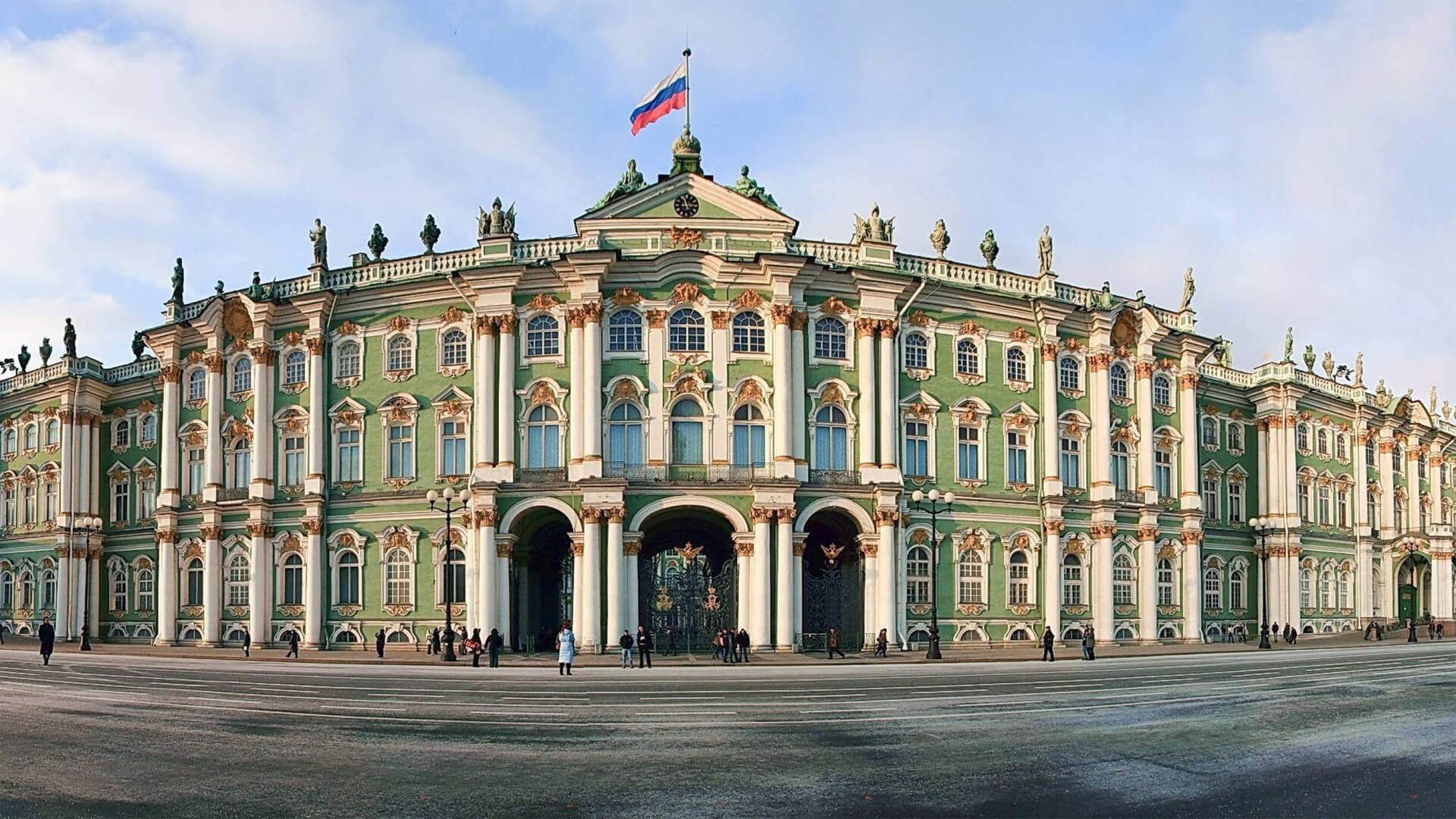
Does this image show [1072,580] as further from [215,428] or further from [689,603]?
[215,428]

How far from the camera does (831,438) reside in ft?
170

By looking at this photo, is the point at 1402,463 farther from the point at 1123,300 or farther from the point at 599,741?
the point at 599,741

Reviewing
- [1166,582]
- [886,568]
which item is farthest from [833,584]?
[1166,582]

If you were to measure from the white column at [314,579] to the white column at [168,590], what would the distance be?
27.6 feet

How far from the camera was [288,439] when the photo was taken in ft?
184

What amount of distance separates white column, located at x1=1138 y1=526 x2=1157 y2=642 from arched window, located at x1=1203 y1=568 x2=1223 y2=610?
313 inches

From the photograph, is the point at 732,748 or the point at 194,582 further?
the point at 194,582

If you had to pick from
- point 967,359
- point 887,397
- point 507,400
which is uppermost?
point 967,359

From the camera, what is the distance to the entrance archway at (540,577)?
5162 centimetres

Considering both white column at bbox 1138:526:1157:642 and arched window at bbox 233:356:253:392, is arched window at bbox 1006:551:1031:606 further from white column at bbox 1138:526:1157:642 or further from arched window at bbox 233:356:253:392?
arched window at bbox 233:356:253:392

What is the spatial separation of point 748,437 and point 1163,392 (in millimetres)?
22928

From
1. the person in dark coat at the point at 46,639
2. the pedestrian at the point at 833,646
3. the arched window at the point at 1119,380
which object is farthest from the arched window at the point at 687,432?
the person in dark coat at the point at 46,639

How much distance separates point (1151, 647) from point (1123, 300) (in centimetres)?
1601

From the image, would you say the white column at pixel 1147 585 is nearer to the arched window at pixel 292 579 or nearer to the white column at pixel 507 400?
the white column at pixel 507 400
